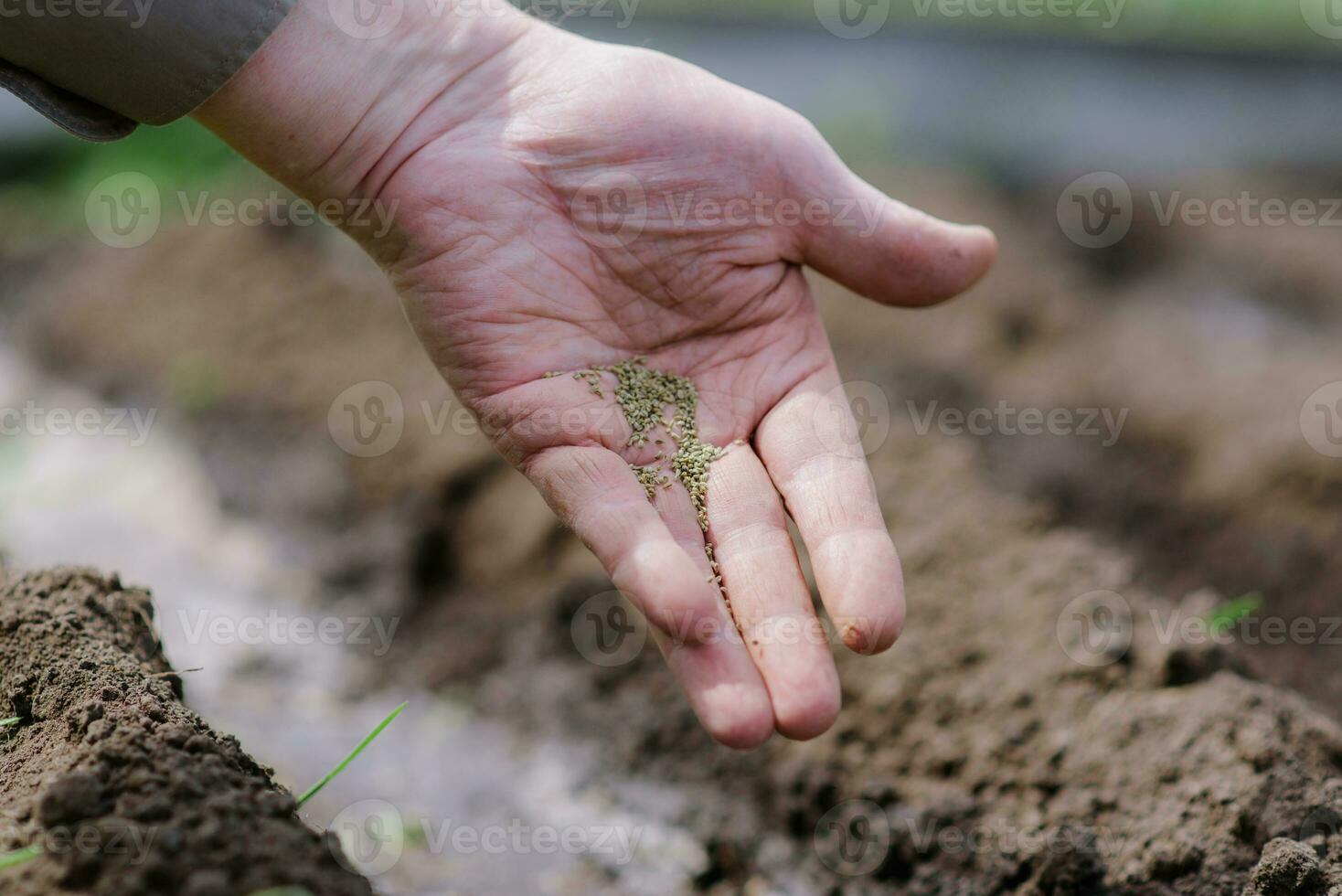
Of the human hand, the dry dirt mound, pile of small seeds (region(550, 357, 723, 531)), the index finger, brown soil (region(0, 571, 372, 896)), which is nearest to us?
brown soil (region(0, 571, 372, 896))

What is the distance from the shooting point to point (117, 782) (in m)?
1.38

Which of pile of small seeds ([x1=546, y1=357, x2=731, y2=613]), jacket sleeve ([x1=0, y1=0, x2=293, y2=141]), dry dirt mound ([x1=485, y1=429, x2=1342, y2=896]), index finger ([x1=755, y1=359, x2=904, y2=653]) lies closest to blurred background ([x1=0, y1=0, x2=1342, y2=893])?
dry dirt mound ([x1=485, y1=429, x2=1342, y2=896])

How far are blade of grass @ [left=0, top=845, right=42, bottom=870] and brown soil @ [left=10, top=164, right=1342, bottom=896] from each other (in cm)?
121

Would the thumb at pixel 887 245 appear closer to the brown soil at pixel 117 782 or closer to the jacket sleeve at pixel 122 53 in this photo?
the jacket sleeve at pixel 122 53

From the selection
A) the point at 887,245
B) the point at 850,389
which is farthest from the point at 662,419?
the point at 850,389

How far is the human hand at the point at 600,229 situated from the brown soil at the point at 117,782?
28.5 inches

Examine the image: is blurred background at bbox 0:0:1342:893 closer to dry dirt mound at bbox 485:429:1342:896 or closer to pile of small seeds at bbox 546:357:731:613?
dry dirt mound at bbox 485:429:1342:896

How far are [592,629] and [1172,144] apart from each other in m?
3.91

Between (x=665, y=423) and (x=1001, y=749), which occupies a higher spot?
(x=665, y=423)

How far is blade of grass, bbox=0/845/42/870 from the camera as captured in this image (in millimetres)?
1263

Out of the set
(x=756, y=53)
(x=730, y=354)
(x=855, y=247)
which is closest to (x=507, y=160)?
(x=730, y=354)

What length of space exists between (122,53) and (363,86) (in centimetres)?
44

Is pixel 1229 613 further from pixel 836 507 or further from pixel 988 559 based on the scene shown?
pixel 836 507

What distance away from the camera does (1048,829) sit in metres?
1.92
